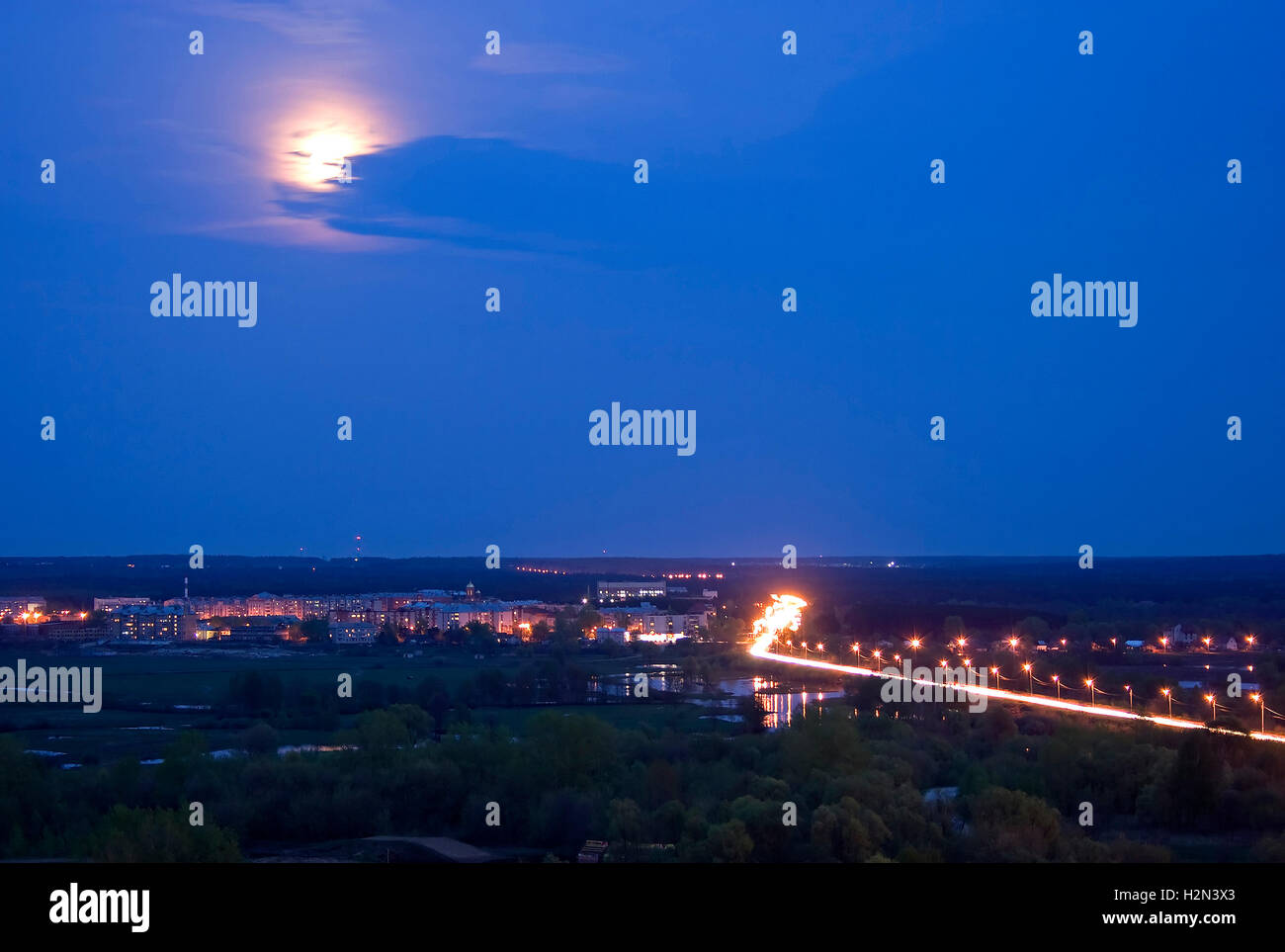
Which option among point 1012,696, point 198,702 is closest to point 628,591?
point 198,702

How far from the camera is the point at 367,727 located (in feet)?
66.7

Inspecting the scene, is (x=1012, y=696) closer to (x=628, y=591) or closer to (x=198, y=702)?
(x=198, y=702)

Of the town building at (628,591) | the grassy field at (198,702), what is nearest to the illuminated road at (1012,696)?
the grassy field at (198,702)

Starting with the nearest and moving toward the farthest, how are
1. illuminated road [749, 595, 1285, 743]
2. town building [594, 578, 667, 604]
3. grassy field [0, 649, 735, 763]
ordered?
illuminated road [749, 595, 1285, 743] < grassy field [0, 649, 735, 763] < town building [594, 578, 667, 604]

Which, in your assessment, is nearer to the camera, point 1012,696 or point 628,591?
point 1012,696

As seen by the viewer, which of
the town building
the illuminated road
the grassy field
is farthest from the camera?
the town building

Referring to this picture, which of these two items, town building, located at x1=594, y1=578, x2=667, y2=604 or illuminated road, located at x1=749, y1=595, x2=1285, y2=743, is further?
town building, located at x1=594, y1=578, x2=667, y2=604

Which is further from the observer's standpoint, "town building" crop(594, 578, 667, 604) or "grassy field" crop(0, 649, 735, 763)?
"town building" crop(594, 578, 667, 604)

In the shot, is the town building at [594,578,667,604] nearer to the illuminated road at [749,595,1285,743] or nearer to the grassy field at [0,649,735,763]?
the illuminated road at [749,595,1285,743]

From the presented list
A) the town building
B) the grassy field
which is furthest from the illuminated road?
the town building
